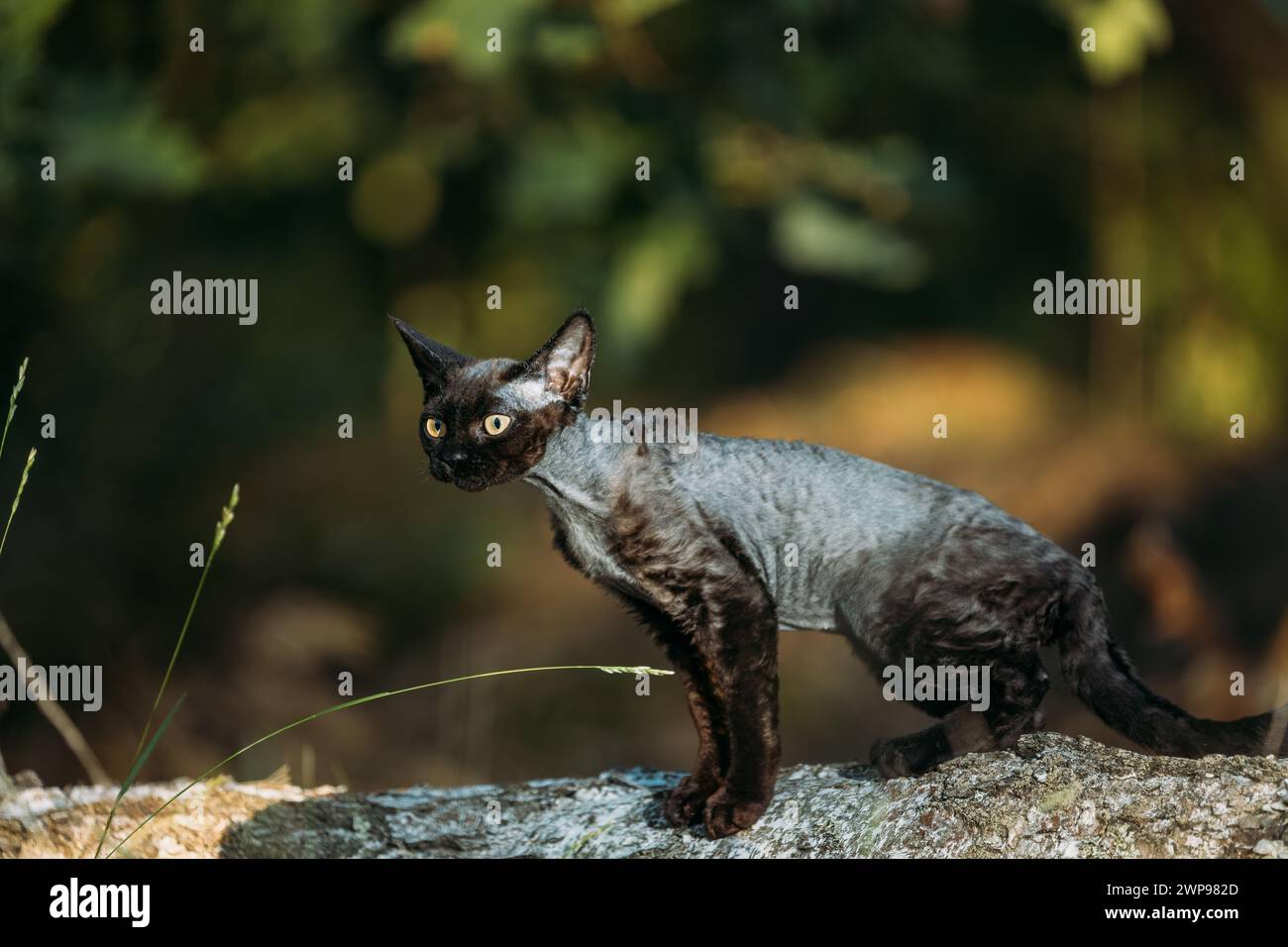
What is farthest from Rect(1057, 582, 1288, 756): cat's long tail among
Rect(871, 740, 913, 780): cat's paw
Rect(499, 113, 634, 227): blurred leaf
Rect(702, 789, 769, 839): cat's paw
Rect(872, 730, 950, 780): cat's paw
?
Rect(499, 113, 634, 227): blurred leaf

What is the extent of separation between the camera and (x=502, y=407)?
175 inches

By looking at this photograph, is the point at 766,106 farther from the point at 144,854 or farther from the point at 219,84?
the point at 144,854

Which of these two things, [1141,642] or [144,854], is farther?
[1141,642]

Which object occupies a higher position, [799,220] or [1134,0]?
[1134,0]

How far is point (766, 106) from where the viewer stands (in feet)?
28.0

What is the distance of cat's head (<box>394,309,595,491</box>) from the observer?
4414mm

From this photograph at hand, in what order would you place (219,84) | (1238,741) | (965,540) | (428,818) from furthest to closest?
(219,84), (428,818), (965,540), (1238,741)

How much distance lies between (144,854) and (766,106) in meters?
5.82

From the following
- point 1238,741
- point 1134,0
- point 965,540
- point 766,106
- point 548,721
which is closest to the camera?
point 1238,741

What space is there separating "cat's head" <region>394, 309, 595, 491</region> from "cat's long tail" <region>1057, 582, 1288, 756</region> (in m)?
1.80

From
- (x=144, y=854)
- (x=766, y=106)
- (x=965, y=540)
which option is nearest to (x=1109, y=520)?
(x=766, y=106)

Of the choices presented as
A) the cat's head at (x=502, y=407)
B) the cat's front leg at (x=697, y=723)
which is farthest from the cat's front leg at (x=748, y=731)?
the cat's head at (x=502, y=407)

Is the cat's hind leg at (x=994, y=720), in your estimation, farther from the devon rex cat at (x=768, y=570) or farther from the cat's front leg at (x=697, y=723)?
the cat's front leg at (x=697, y=723)

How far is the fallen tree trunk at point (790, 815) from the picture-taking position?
159 inches
